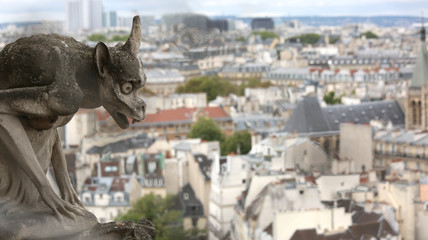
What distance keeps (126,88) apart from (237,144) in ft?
120

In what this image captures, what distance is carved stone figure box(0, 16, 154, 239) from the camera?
3.98 m

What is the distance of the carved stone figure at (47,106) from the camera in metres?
3.98

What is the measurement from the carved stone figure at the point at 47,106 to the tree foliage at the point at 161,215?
20.1 m

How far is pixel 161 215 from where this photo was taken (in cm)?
2658

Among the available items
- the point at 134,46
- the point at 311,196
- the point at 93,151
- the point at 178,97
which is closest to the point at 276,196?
the point at 311,196

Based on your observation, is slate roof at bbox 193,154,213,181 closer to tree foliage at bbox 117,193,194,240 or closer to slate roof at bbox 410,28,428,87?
tree foliage at bbox 117,193,194,240

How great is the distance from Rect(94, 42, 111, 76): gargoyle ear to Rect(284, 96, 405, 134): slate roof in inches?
1381

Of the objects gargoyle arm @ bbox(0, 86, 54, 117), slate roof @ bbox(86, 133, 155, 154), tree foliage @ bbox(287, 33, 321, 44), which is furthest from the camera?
tree foliage @ bbox(287, 33, 321, 44)

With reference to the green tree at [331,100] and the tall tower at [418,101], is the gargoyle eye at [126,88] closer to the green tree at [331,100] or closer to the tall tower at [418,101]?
the tall tower at [418,101]

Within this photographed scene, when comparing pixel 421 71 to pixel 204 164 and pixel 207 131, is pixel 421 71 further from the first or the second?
pixel 204 164

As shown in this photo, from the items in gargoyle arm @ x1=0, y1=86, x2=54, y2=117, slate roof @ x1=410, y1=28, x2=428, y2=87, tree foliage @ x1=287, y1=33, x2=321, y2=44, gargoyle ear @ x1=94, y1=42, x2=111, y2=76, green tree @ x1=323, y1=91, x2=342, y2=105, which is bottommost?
green tree @ x1=323, y1=91, x2=342, y2=105

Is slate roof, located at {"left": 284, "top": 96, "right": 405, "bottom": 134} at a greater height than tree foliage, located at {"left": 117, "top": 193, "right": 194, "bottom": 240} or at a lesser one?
greater

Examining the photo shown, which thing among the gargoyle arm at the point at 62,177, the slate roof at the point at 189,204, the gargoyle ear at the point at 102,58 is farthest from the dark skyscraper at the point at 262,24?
the gargoyle ear at the point at 102,58

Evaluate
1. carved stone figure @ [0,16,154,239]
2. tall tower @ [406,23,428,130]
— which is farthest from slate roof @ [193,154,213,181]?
carved stone figure @ [0,16,154,239]
